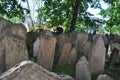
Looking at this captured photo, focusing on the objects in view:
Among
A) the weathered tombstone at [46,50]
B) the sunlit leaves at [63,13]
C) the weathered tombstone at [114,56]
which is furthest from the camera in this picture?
the sunlit leaves at [63,13]

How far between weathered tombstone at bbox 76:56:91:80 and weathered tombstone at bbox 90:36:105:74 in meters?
0.53

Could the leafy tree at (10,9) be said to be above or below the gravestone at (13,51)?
above

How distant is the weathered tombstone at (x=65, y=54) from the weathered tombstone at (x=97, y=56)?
0.47 m

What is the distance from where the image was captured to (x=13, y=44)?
185 inches

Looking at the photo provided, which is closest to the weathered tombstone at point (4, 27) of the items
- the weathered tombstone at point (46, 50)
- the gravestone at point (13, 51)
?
the gravestone at point (13, 51)

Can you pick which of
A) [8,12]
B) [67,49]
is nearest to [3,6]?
[8,12]

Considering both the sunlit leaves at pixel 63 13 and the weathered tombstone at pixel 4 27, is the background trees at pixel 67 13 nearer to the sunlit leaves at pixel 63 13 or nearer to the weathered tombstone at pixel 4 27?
the sunlit leaves at pixel 63 13

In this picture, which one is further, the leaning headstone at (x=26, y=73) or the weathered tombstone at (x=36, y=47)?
the weathered tombstone at (x=36, y=47)

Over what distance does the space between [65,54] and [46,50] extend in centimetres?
54

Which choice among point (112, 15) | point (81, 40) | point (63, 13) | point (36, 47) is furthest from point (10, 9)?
point (112, 15)

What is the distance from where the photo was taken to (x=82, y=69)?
4965 millimetres

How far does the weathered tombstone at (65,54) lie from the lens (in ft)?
17.5

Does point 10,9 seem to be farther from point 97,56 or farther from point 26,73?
point 26,73

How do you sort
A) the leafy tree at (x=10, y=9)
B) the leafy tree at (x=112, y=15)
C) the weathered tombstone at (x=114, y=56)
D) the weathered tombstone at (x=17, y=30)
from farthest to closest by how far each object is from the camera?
1. the leafy tree at (x=112, y=15)
2. the leafy tree at (x=10, y=9)
3. the weathered tombstone at (x=114, y=56)
4. the weathered tombstone at (x=17, y=30)
